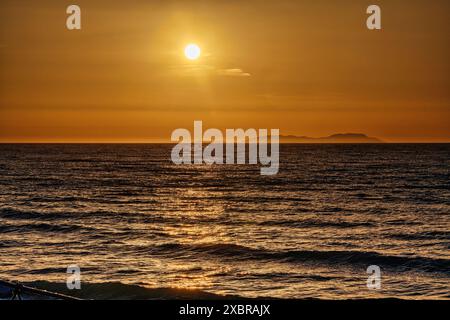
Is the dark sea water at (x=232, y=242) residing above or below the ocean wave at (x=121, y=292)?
above

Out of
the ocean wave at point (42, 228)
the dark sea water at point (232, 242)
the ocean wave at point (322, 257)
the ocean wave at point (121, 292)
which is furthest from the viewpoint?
the ocean wave at point (42, 228)

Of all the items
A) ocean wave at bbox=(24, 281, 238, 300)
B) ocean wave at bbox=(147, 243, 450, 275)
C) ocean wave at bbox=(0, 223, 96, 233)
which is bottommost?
ocean wave at bbox=(24, 281, 238, 300)

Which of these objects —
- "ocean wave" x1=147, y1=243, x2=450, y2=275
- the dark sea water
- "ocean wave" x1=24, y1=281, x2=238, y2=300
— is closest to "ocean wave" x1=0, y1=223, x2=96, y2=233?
the dark sea water

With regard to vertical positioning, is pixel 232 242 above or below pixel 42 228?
below

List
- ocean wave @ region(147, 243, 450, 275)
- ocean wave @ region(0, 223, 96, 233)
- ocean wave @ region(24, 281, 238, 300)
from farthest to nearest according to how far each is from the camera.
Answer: ocean wave @ region(0, 223, 96, 233), ocean wave @ region(147, 243, 450, 275), ocean wave @ region(24, 281, 238, 300)

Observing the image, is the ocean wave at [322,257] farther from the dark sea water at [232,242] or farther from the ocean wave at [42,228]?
the ocean wave at [42,228]

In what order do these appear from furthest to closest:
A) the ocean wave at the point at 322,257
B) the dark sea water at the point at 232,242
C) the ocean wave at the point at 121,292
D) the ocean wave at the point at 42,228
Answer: the ocean wave at the point at 42,228
the ocean wave at the point at 322,257
the dark sea water at the point at 232,242
the ocean wave at the point at 121,292

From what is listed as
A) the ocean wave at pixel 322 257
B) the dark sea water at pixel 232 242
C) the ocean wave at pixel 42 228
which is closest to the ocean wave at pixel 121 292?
the dark sea water at pixel 232 242

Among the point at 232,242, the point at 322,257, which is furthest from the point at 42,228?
the point at 322,257

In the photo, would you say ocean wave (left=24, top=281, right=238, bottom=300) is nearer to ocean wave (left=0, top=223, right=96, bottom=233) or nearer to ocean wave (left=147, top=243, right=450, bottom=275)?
ocean wave (left=147, top=243, right=450, bottom=275)

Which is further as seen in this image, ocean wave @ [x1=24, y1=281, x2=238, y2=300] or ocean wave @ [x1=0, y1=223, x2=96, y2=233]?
ocean wave @ [x1=0, y1=223, x2=96, y2=233]

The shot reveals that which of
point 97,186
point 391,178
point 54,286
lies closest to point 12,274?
point 54,286

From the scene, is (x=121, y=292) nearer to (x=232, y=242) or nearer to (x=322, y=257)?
(x=322, y=257)

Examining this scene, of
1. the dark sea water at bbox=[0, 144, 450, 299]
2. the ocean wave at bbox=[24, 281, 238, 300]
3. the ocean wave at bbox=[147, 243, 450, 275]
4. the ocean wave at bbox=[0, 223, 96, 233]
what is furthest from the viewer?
the ocean wave at bbox=[0, 223, 96, 233]
